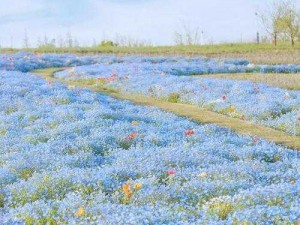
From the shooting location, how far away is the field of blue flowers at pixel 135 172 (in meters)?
8.65

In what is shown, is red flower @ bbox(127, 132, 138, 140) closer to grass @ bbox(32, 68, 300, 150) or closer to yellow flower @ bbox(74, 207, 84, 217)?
grass @ bbox(32, 68, 300, 150)

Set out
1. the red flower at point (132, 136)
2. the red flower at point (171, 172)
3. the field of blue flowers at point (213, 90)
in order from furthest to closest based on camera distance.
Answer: the field of blue flowers at point (213, 90), the red flower at point (132, 136), the red flower at point (171, 172)

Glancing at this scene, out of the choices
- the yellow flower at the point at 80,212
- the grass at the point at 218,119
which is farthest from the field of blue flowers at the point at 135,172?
the grass at the point at 218,119

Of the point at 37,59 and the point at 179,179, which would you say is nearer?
the point at 179,179

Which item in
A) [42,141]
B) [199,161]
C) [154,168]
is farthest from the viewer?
[42,141]

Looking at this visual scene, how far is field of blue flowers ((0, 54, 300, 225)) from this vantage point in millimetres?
8648

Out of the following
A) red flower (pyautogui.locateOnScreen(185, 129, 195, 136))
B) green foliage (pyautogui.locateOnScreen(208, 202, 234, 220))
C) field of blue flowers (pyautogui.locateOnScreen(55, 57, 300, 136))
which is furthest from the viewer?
field of blue flowers (pyautogui.locateOnScreen(55, 57, 300, 136))

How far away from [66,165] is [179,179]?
2523mm

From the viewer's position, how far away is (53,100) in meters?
21.2

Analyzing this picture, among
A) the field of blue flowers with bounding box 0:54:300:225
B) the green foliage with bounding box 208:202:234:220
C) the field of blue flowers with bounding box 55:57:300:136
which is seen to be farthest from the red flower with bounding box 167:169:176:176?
the field of blue flowers with bounding box 55:57:300:136

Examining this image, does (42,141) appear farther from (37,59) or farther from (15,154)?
(37,59)

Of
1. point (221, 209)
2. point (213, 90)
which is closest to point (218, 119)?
point (213, 90)

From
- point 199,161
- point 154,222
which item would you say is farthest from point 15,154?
point 154,222

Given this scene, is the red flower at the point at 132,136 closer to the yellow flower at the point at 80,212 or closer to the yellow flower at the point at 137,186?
the yellow flower at the point at 137,186
